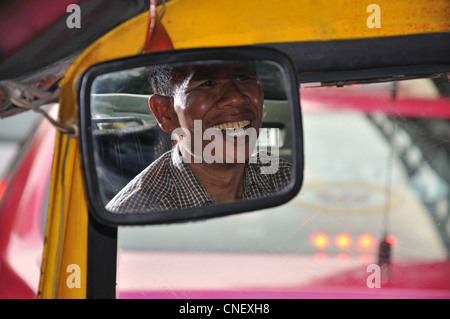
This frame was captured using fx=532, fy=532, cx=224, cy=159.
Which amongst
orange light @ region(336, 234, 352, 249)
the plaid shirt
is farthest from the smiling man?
orange light @ region(336, 234, 352, 249)

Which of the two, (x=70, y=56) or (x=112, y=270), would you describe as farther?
(x=112, y=270)

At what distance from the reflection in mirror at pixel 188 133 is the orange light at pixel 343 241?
58cm

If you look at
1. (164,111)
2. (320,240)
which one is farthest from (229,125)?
(320,240)

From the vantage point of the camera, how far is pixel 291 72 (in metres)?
1.39

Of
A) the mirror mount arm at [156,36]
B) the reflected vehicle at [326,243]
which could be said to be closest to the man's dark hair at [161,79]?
the mirror mount arm at [156,36]

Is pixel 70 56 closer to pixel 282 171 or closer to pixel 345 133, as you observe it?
pixel 282 171

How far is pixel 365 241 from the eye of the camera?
2107 mm

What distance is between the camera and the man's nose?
145 centimetres

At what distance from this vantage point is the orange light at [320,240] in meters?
1.98

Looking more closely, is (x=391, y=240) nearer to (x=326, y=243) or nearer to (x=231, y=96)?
(x=326, y=243)

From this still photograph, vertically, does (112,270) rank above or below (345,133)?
below

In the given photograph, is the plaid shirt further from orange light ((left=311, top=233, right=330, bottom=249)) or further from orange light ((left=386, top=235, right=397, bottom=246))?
orange light ((left=386, top=235, right=397, bottom=246))
